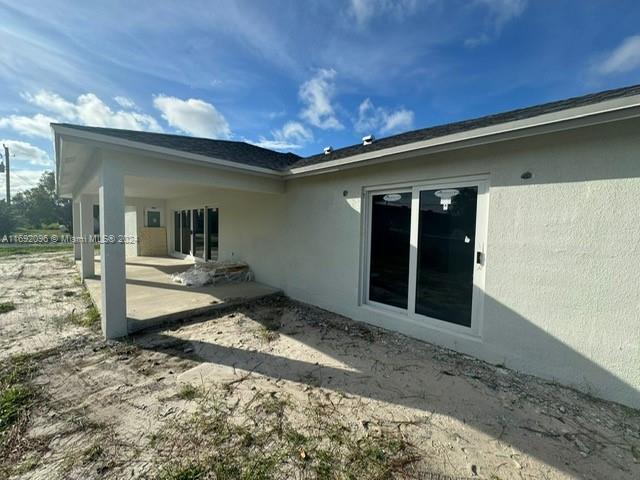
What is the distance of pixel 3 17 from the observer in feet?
12.2

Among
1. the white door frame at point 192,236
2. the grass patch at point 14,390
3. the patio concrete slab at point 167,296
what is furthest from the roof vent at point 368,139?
the grass patch at point 14,390

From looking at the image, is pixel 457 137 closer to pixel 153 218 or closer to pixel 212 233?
pixel 212 233

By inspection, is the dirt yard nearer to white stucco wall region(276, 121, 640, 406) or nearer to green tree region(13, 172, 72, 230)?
white stucco wall region(276, 121, 640, 406)

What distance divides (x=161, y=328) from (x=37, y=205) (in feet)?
115

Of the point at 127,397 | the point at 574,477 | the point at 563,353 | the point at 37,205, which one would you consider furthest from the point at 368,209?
the point at 37,205

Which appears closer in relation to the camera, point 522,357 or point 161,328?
point 522,357

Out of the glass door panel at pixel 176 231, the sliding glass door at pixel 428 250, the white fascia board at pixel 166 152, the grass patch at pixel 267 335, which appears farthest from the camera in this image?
the glass door panel at pixel 176 231

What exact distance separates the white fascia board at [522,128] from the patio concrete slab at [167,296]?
13.0 ft

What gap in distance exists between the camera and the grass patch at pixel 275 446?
1.84 metres

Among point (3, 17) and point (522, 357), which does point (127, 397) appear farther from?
point (3, 17)

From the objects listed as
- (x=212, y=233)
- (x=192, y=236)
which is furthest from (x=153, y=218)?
(x=212, y=233)

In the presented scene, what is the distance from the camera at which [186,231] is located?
1118cm

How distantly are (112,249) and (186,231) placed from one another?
7728 millimetres

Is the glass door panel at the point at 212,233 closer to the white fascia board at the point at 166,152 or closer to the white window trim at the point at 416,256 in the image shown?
the white fascia board at the point at 166,152
